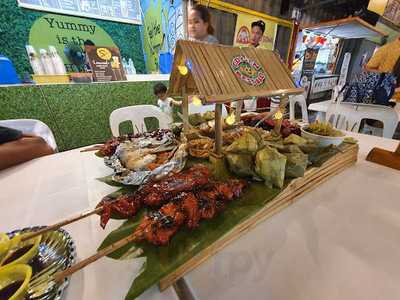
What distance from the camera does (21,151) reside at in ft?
3.15

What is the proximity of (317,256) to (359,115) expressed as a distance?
189cm

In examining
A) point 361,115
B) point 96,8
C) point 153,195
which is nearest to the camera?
point 153,195

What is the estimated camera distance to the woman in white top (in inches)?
109

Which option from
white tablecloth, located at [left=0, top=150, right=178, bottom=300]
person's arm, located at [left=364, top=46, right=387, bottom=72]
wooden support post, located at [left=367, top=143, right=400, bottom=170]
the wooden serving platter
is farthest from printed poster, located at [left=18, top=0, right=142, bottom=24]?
wooden support post, located at [left=367, top=143, right=400, bottom=170]

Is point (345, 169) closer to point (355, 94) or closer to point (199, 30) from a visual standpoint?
point (355, 94)

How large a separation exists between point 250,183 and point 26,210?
0.85 meters

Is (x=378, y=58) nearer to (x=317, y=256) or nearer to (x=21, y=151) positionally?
(x=317, y=256)

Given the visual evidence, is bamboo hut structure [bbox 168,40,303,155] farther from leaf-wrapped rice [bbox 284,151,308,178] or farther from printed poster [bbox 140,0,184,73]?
printed poster [bbox 140,0,184,73]

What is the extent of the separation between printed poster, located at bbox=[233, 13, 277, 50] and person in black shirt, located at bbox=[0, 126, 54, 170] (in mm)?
3631

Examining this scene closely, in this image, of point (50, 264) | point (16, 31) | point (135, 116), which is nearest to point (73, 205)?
point (50, 264)

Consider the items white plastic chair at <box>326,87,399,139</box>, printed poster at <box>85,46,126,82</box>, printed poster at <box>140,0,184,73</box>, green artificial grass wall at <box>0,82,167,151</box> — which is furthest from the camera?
printed poster at <box>140,0,184,73</box>

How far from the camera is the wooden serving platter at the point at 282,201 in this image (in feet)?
1.43

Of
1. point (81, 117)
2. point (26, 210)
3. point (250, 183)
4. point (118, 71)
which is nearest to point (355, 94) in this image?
point (250, 183)

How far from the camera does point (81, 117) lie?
2.41 metres
